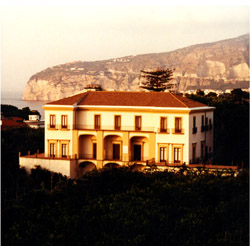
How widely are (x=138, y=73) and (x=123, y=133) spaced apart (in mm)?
43965

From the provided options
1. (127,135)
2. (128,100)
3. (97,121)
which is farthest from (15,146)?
(127,135)

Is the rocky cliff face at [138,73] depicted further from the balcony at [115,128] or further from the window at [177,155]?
the window at [177,155]

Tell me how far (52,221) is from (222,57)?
4744 cm

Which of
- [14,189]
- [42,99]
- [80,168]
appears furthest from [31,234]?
[42,99]

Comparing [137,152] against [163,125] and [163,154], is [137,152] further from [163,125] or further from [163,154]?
[163,125]

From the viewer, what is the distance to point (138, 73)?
73562 millimetres

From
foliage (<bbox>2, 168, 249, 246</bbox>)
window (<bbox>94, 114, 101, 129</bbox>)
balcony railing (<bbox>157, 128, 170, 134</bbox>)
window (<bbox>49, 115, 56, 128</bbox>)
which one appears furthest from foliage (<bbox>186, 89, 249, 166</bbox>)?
window (<bbox>49, 115, 56, 128</bbox>)

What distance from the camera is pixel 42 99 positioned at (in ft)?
210

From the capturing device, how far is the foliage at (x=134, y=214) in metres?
17.8

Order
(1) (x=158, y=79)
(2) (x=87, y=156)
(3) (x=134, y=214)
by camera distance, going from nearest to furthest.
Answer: (3) (x=134, y=214) → (2) (x=87, y=156) → (1) (x=158, y=79)

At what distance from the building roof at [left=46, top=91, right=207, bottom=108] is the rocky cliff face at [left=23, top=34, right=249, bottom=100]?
798 inches

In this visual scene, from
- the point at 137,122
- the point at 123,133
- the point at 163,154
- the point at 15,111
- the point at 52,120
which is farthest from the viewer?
the point at 15,111

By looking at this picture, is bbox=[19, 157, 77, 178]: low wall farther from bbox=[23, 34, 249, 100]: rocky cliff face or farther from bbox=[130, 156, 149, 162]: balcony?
bbox=[23, 34, 249, 100]: rocky cliff face

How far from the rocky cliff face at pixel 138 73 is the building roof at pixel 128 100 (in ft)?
66.5
